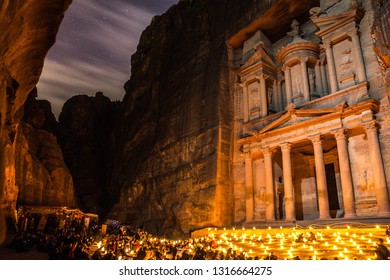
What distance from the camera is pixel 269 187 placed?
22641 millimetres

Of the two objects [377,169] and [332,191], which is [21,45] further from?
[332,191]

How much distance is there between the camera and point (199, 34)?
3256 centimetres

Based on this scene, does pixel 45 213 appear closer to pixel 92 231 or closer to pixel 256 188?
pixel 92 231

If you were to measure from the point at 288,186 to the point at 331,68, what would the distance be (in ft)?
28.7

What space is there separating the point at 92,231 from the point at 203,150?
10.7m

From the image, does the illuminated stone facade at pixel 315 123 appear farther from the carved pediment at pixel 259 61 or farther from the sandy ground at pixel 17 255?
the sandy ground at pixel 17 255

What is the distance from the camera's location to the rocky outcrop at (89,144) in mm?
47438

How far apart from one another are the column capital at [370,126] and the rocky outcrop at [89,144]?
3531 cm

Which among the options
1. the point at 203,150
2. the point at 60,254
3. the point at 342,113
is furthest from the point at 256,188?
the point at 60,254

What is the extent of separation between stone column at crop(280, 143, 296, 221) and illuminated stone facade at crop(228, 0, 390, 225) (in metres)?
0.07

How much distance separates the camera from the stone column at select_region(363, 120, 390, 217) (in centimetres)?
1682

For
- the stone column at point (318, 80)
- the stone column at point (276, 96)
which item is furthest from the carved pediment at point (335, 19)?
the stone column at point (276, 96)

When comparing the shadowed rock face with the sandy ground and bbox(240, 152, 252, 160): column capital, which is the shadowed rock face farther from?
the sandy ground

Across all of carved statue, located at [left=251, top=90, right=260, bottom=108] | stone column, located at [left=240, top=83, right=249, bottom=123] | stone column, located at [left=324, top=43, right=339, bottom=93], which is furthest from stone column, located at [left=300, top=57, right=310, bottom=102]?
stone column, located at [left=240, top=83, right=249, bottom=123]
